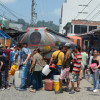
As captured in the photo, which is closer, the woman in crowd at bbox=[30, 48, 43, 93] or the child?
the woman in crowd at bbox=[30, 48, 43, 93]

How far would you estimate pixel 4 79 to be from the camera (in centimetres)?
825

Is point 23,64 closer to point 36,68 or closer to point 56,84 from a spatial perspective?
point 36,68

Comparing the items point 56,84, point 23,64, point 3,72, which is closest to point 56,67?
point 56,84

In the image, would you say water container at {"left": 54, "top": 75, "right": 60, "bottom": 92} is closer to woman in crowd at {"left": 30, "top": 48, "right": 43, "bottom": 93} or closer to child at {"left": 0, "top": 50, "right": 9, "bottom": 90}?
woman in crowd at {"left": 30, "top": 48, "right": 43, "bottom": 93}

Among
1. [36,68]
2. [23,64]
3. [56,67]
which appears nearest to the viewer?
[36,68]

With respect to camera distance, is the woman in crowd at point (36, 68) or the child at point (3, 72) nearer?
the woman in crowd at point (36, 68)

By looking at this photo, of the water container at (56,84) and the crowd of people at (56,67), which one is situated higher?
the crowd of people at (56,67)

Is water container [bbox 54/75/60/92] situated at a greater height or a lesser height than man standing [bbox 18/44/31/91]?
lesser

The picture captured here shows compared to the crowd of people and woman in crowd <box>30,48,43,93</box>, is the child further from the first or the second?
woman in crowd <box>30,48,43,93</box>

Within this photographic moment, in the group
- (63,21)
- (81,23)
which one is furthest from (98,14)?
(81,23)

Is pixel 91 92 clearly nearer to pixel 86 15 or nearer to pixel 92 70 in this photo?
pixel 92 70

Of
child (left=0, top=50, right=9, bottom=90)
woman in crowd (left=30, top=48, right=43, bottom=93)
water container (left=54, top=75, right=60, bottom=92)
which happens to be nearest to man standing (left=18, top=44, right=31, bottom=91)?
woman in crowd (left=30, top=48, right=43, bottom=93)

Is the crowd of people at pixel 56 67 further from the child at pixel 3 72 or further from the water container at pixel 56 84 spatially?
the water container at pixel 56 84

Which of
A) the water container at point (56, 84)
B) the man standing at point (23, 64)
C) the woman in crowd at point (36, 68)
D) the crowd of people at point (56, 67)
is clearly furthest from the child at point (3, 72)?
the water container at point (56, 84)
